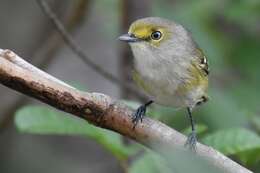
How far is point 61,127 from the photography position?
324 centimetres

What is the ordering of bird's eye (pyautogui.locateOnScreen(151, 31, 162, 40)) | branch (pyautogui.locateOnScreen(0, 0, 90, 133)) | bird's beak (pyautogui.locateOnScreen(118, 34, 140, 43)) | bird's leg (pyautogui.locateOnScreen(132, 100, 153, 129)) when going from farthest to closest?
branch (pyautogui.locateOnScreen(0, 0, 90, 133)) < bird's eye (pyautogui.locateOnScreen(151, 31, 162, 40)) < bird's beak (pyautogui.locateOnScreen(118, 34, 140, 43)) < bird's leg (pyautogui.locateOnScreen(132, 100, 153, 129))

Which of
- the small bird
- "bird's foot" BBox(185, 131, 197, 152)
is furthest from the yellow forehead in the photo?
"bird's foot" BBox(185, 131, 197, 152)

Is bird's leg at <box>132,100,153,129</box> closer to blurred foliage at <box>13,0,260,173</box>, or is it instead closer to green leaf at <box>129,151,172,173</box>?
green leaf at <box>129,151,172,173</box>

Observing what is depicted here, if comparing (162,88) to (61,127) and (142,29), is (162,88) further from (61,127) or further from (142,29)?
(61,127)

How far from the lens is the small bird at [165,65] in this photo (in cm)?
370

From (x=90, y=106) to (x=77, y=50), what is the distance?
148 cm

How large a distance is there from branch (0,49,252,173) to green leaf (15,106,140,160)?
26cm

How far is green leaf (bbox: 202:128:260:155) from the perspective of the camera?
10.0 feet

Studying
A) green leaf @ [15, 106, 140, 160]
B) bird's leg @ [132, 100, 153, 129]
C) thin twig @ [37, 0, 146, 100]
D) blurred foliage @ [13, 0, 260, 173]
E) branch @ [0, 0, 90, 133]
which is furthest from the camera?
branch @ [0, 0, 90, 133]

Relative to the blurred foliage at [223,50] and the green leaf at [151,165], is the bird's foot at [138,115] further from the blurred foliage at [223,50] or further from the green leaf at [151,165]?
the blurred foliage at [223,50]

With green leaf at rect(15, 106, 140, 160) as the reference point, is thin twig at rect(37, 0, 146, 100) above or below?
above

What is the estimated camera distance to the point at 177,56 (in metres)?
3.95

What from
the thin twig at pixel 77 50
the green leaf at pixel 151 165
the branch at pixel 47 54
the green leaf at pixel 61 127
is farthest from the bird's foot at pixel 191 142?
the branch at pixel 47 54

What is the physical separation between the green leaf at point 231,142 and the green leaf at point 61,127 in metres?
0.43
